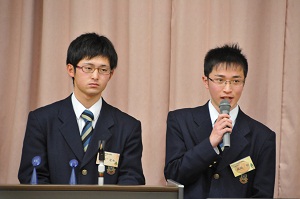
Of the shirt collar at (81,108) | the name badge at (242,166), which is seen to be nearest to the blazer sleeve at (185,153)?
the name badge at (242,166)

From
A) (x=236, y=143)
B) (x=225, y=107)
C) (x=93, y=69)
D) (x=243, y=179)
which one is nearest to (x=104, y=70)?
(x=93, y=69)

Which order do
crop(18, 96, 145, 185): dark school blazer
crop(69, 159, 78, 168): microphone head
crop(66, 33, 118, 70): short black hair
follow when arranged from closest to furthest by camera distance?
crop(69, 159, 78, 168): microphone head < crop(18, 96, 145, 185): dark school blazer < crop(66, 33, 118, 70): short black hair

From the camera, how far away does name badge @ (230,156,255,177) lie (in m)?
2.66

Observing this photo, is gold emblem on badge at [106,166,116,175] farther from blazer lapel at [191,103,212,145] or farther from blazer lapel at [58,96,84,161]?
blazer lapel at [191,103,212,145]

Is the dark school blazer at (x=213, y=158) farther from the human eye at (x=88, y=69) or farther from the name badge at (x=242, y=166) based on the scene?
the human eye at (x=88, y=69)

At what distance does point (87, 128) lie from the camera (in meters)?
2.77

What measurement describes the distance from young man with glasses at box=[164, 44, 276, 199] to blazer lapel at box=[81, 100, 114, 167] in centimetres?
31

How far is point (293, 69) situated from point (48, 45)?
1.57m

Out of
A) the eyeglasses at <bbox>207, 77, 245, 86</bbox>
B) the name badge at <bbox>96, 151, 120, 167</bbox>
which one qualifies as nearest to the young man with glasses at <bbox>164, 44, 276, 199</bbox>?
the eyeglasses at <bbox>207, 77, 245, 86</bbox>

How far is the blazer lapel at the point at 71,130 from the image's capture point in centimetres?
270

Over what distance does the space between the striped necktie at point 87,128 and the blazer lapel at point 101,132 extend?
0.03 meters

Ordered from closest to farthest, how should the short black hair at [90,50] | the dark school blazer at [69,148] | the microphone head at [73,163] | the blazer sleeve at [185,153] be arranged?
the microphone head at [73,163] < the blazer sleeve at [185,153] < the dark school blazer at [69,148] < the short black hair at [90,50]

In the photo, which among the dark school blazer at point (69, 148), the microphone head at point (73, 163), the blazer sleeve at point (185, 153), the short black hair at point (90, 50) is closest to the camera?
the microphone head at point (73, 163)

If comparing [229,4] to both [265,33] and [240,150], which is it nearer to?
[265,33]
